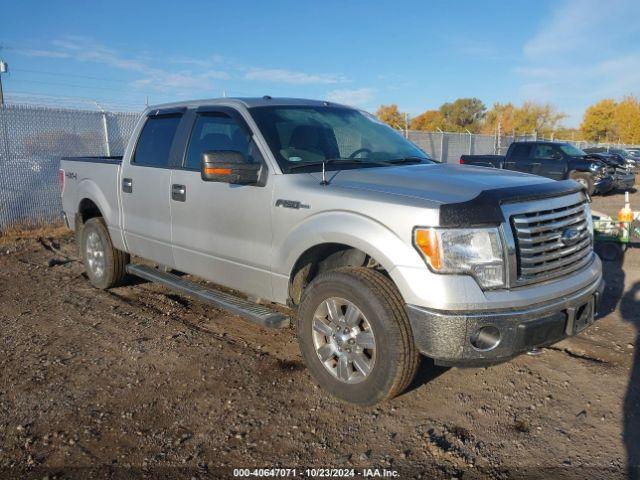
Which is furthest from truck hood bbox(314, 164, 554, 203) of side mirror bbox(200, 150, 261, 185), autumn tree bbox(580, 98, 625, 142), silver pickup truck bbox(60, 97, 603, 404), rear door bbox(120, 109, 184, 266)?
autumn tree bbox(580, 98, 625, 142)

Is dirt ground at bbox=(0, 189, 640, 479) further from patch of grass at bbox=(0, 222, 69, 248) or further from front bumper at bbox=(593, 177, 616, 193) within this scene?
front bumper at bbox=(593, 177, 616, 193)

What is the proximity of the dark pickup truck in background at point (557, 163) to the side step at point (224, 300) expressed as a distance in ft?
37.5

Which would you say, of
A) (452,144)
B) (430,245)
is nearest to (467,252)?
(430,245)

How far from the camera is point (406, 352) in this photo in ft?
10.1

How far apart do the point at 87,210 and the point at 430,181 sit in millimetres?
4482

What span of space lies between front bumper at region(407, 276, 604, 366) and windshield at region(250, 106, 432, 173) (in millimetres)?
1492

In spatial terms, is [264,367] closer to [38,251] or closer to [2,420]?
[2,420]

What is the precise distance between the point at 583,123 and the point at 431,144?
58.5m

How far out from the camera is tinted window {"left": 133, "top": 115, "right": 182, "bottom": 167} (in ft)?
16.3

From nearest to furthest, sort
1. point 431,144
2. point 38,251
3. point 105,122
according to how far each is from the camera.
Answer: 1. point 38,251
2. point 105,122
3. point 431,144

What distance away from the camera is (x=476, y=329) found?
9.53ft

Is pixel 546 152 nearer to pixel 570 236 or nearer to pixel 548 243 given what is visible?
pixel 570 236

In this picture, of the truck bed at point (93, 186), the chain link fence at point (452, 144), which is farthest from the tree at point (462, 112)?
the truck bed at point (93, 186)

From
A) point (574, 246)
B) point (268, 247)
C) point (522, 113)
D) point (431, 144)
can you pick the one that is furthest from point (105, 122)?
point (522, 113)
